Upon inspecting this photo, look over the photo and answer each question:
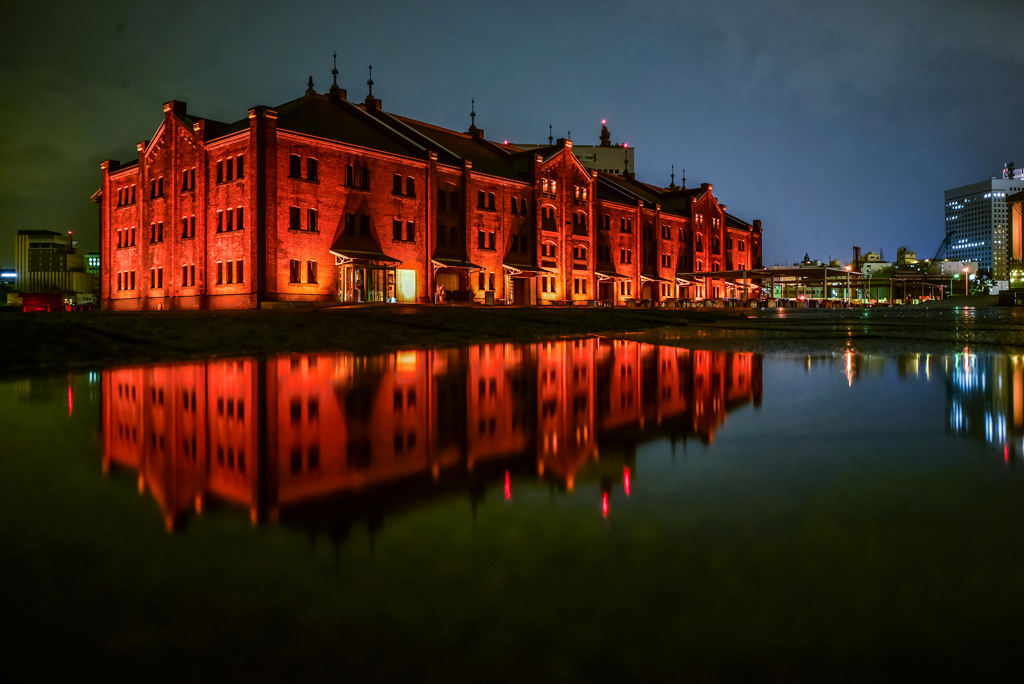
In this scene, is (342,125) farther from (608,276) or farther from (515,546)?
(515,546)

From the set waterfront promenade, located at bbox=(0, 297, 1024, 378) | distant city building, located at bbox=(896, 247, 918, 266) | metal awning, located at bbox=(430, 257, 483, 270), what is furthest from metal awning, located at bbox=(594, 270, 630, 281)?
distant city building, located at bbox=(896, 247, 918, 266)

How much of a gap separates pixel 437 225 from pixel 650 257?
28.5 meters

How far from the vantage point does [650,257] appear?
2616 inches

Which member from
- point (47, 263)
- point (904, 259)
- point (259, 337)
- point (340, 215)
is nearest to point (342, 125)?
point (340, 215)

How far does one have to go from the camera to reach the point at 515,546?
87.8 inches

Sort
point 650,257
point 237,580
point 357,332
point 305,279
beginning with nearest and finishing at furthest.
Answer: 1. point 237,580
2. point 357,332
3. point 305,279
4. point 650,257

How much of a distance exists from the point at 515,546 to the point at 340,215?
39.9m

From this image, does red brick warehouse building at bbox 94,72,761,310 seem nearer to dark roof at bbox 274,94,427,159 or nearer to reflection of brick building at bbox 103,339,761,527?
dark roof at bbox 274,94,427,159

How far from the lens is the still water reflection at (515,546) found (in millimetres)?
1608

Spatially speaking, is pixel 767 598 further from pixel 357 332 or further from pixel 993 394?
pixel 357 332

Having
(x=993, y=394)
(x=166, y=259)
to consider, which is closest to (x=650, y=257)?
(x=166, y=259)

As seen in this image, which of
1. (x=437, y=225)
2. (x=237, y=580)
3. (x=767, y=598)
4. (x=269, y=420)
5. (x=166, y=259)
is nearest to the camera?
(x=767, y=598)

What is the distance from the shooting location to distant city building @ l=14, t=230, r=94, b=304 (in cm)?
8275

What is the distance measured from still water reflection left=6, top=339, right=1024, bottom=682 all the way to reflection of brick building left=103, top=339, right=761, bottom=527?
0.11ft
